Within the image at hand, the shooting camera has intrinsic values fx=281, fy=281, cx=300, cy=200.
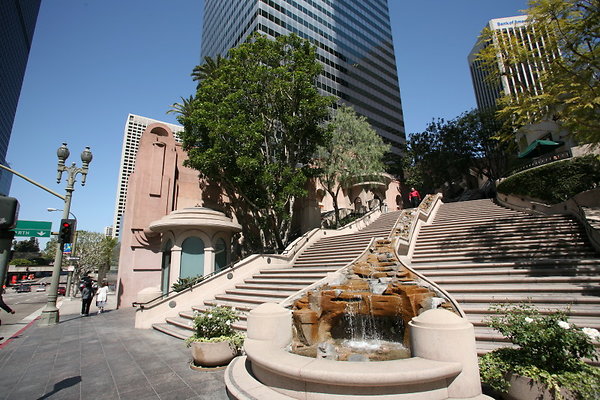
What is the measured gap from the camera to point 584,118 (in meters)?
8.17

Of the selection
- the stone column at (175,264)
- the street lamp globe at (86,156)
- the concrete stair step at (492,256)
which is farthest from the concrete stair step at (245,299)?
the street lamp globe at (86,156)

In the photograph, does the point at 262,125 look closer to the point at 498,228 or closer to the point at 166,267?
the point at 166,267

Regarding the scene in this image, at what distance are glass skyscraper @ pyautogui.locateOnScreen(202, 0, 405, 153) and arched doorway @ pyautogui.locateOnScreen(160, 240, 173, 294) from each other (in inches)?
1954

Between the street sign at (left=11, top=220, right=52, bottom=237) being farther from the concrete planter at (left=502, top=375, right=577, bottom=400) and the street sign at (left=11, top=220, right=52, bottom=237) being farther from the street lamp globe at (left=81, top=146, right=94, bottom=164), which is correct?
the concrete planter at (left=502, top=375, right=577, bottom=400)

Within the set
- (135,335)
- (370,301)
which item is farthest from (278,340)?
(135,335)

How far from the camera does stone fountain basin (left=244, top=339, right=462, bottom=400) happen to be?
385 centimetres

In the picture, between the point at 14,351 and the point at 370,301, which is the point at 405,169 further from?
the point at 14,351

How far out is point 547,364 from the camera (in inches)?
153

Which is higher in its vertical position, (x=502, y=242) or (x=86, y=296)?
(x=502, y=242)

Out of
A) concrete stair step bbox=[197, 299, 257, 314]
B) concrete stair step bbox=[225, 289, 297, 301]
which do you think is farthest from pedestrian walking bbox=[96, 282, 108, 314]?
concrete stair step bbox=[225, 289, 297, 301]

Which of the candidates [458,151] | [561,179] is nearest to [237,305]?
[561,179]

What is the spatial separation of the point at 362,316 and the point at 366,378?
13.9ft

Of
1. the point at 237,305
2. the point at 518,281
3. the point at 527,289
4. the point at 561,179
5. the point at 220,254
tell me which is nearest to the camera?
the point at 527,289

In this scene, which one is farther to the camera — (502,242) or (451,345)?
(502,242)
